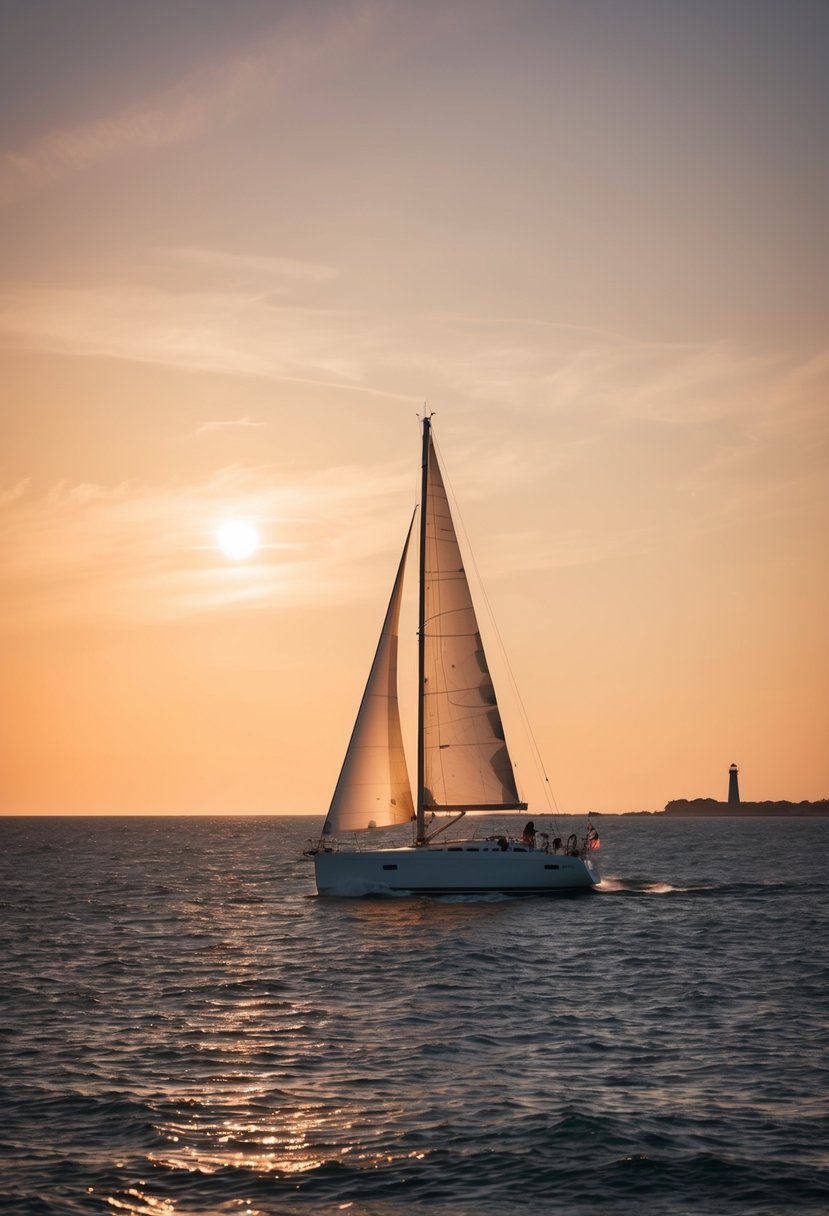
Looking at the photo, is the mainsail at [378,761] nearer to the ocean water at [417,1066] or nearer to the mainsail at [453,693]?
the mainsail at [453,693]

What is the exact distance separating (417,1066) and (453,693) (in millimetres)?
28275

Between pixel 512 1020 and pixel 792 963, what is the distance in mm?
11728

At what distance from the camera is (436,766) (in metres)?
49.6

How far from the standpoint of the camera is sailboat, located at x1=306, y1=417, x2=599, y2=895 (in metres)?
48.1

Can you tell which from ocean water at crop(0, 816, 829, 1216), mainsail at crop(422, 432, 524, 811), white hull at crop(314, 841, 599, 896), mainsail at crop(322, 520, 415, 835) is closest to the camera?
ocean water at crop(0, 816, 829, 1216)

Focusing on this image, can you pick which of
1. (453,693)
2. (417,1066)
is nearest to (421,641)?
(453,693)

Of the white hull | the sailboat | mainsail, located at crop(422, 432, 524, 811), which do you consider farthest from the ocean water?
mainsail, located at crop(422, 432, 524, 811)

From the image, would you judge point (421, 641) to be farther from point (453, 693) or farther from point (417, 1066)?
point (417, 1066)

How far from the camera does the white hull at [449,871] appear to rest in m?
47.6

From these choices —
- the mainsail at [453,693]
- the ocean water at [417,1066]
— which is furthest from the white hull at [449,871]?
the mainsail at [453,693]

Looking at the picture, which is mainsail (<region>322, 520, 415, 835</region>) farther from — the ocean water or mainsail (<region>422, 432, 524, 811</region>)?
the ocean water

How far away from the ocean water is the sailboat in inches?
93.4

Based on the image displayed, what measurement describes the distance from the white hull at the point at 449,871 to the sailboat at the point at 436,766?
5 cm

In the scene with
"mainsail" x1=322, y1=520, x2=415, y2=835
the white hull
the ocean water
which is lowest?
the ocean water
